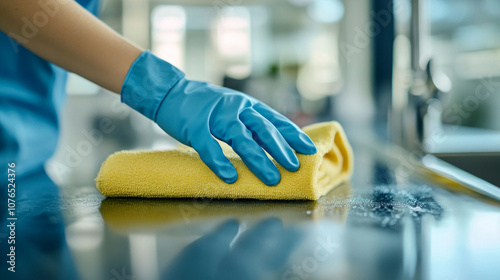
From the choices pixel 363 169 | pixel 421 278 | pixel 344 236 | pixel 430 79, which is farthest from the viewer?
pixel 430 79

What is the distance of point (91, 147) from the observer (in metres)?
1.56

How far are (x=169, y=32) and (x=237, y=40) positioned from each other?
1157 mm

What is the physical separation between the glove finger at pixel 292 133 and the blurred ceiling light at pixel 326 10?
4836mm

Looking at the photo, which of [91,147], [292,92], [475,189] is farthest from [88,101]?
[475,189]

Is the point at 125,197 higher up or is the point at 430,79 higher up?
the point at 430,79

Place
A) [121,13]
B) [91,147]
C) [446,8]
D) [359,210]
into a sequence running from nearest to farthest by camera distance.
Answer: [359,210] < [91,147] < [446,8] < [121,13]

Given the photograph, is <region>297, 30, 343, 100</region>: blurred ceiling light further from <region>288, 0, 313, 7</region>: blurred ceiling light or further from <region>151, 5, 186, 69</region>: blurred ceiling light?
<region>151, 5, 186, 69</region>: blurred ceiling light

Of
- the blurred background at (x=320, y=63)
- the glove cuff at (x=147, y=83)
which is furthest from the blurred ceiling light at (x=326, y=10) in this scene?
the glove cuff at (x=147, y=83)

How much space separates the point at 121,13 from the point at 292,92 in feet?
9.42

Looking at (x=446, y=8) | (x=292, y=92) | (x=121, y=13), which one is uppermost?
(x=121, y=13)

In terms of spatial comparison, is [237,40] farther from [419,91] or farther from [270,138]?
[270,138]

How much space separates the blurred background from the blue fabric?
0.08 metres

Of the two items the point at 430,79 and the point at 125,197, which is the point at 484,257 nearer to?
the point at 125,197

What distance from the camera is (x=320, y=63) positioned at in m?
6.50
